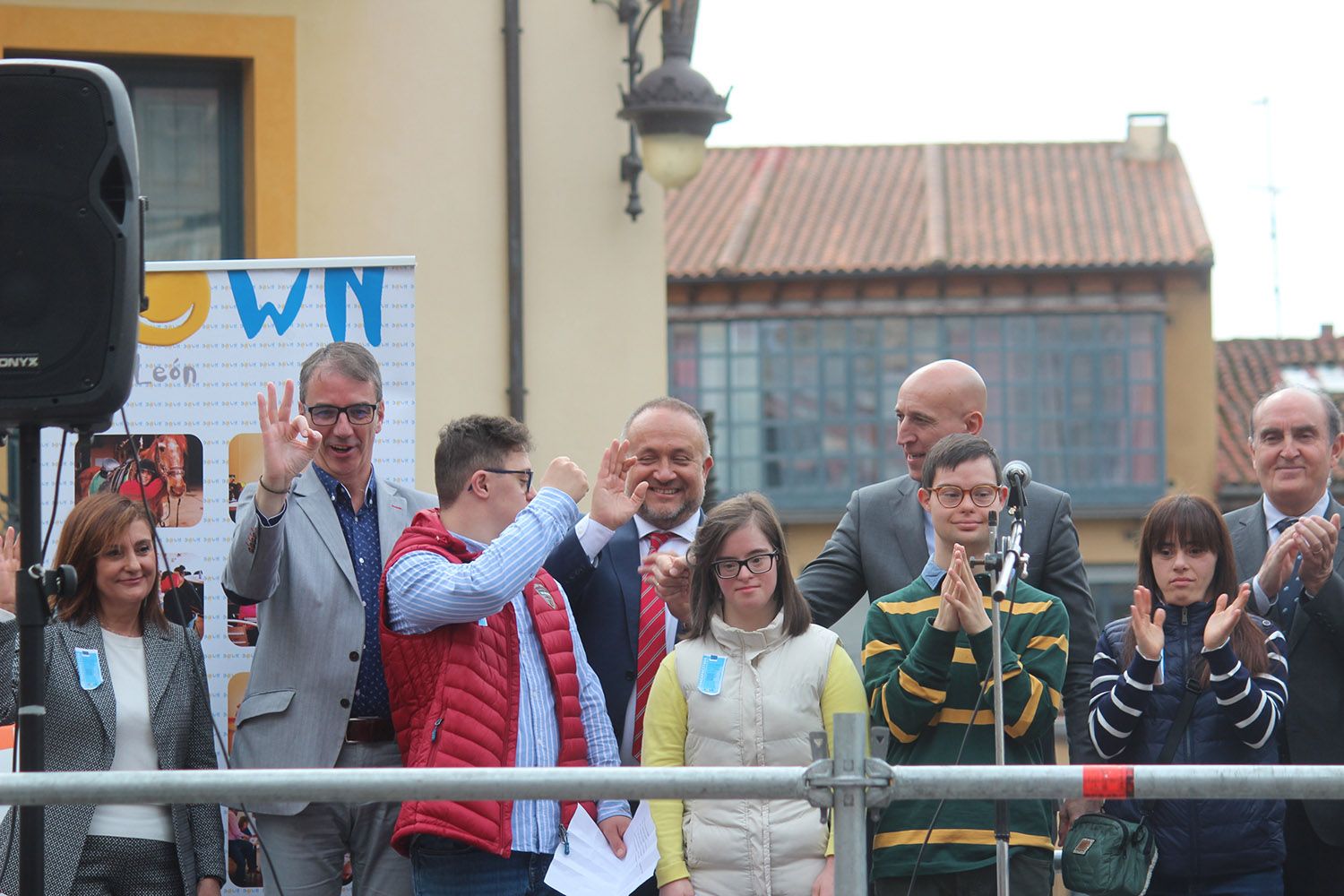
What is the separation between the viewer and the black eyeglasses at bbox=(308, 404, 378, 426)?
439 cm

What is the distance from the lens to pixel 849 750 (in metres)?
2.79

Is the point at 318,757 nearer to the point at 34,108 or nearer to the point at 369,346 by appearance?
the point at 369,346

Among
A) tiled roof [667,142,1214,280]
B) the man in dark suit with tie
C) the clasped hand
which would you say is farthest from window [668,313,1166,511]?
the clasped hand

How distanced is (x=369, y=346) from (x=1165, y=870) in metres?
2.66

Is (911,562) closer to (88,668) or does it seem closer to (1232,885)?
(1232,885)

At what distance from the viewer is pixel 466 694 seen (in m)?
3.88

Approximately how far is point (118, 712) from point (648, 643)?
4.39ft

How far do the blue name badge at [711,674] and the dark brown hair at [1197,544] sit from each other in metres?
1.00

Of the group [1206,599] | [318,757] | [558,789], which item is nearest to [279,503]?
[318,757]

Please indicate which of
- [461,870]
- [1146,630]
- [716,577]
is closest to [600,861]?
[461,870]

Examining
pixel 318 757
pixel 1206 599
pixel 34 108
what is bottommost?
pixel 318 757

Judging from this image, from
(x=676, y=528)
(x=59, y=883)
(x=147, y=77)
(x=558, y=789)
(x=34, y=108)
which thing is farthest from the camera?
(x=147, y=77)

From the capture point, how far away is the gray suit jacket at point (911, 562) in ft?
14.8

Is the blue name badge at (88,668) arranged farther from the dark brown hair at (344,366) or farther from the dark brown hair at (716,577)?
the dark brown hair at (716,577)
